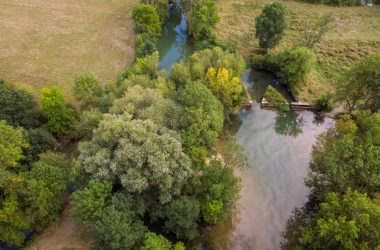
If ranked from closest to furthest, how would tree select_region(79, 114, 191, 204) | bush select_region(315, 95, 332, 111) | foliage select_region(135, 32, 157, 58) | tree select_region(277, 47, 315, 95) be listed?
tree select_region(79, 114, 191, 204), bush select_region(315, 95, 332, 111), tree select_region(277, 47, 315, 95), foliage select_region(135, 32, 157, 58)

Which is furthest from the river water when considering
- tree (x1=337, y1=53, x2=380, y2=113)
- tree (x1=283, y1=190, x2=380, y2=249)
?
tree (x1=283, y1=190, x2=380, y2=249)

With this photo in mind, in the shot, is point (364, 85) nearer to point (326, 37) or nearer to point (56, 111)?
point (326, 37)

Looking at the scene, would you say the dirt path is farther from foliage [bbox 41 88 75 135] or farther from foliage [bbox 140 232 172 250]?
foliage [bbox 41 88 75 135]

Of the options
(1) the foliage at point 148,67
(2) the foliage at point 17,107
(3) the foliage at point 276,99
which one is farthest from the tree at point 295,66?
(2) the foliage at point 17,107

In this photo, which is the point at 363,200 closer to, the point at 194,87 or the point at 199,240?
the point at 199,240

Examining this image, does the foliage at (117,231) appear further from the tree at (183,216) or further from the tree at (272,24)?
the tree at (272,24)

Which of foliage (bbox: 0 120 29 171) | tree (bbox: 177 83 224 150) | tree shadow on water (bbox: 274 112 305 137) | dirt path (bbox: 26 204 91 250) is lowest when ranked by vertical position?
dirt path (bbox: 26 204 91 250)
